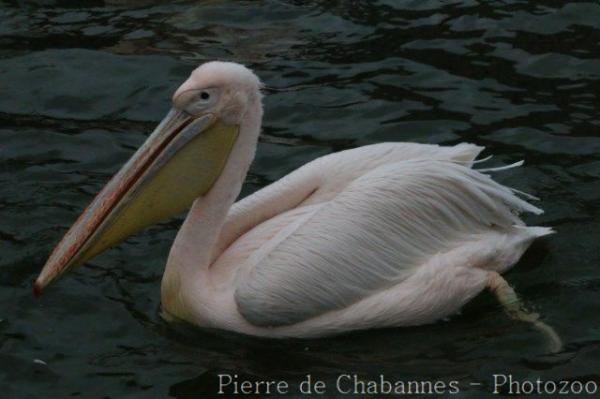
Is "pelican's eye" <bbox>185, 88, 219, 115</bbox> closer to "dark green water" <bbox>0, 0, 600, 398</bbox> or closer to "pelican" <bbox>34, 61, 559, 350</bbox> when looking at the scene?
"pelican" <bbox>34, 61, 559, 350</bbox>

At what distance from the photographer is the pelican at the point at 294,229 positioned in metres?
5.27

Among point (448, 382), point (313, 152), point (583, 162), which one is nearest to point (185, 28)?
point (313, 152)

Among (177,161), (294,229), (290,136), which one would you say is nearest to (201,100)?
(177,161)

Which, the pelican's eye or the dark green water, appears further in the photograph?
the pelican's eye

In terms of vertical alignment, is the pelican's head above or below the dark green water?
above

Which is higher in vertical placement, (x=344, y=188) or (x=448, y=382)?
(x=344, y=188)

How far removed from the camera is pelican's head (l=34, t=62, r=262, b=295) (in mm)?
5262

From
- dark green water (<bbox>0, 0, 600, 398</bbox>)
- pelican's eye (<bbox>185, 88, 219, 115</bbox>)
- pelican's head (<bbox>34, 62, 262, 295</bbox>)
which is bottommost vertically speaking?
dark green water (<bbox>0, 0, 600, 398</bbox>)

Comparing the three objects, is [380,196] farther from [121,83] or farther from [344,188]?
[121,83]

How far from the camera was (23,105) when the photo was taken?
305 inches

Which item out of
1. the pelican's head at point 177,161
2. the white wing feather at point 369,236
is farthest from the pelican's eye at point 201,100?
the white wing feather at point 369,236

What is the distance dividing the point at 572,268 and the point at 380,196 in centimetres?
108

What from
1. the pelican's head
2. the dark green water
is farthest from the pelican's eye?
the dark green water

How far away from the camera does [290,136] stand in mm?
7312
